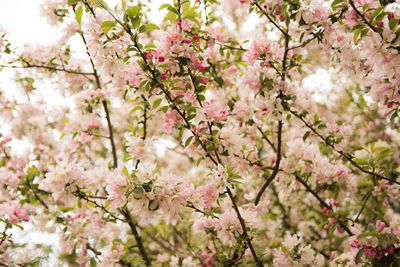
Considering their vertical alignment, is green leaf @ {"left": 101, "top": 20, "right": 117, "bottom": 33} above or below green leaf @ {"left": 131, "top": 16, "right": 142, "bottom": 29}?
below

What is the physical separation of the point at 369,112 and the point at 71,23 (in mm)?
3818

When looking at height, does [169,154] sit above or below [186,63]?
above

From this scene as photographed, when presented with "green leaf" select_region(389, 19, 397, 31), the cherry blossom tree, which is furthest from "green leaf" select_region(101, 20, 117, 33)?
"green leaf" select_region(389, 19, 397, 31)

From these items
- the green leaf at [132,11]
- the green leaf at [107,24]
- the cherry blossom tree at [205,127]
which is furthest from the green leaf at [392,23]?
the green leaf at [107,24]

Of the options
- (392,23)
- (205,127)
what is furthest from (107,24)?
(392,23)

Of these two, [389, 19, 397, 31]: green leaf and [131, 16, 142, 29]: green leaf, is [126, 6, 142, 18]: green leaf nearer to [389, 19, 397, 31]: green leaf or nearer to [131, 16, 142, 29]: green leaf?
[131, 16, 142, 29]: green leaf

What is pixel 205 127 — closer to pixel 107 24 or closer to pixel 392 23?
pixel 107 24

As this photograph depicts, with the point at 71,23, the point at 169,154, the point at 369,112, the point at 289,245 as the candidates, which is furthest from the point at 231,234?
the point at 169,154

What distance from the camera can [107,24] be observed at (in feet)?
6.06

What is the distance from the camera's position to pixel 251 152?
8.95 feet

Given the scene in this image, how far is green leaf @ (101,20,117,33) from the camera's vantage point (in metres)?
1.84

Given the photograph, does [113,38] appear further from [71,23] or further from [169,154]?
[169,154]

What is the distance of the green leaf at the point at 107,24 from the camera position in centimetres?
184

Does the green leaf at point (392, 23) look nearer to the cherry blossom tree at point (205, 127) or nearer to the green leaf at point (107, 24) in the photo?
the cherry blossom tree at point (205, 127)
